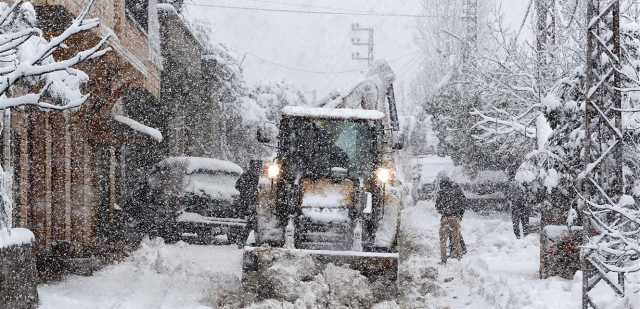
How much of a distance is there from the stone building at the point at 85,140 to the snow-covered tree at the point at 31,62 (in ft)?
3.60

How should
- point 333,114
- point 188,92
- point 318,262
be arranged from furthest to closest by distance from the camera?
point 188,92
point 333,114
point 318,262

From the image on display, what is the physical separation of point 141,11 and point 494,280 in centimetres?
1103

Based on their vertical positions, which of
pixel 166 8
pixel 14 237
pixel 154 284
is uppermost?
pixel 166 8

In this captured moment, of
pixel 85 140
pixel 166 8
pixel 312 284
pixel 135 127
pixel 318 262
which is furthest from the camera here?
pixel 166 8

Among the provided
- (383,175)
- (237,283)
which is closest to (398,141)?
(383,175)

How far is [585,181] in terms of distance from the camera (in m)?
9.02

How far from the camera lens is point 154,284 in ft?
36.7

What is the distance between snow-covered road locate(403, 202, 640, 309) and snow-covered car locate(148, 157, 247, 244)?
3649mm

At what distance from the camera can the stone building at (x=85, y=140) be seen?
12.3 metres

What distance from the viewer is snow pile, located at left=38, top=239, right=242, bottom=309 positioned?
9.60 meters

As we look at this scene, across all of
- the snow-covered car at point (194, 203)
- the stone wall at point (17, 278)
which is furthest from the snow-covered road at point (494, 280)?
the stone wall at point (17, 278)

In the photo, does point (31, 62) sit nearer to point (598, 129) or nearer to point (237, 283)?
point (237, 283)

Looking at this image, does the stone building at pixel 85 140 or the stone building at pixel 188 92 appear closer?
the stone building at pixel 85 140

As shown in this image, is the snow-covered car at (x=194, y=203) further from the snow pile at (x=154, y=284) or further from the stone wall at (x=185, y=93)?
the stone wall at (x=185, y=93)
